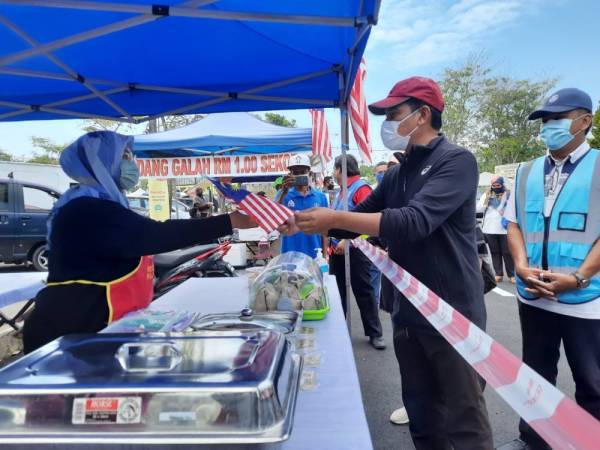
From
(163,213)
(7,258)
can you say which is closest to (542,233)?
(163,213)

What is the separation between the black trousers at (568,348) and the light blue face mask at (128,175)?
2.24 metres

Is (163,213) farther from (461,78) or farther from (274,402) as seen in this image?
(461,78)

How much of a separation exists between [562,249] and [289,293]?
4.54 feet

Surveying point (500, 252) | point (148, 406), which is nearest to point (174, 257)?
point (148, 406)

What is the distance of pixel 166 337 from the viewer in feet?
3.55

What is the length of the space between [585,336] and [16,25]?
343 cm

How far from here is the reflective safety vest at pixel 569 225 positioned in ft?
6.17

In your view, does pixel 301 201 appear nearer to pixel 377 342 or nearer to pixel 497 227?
pixel 377 342

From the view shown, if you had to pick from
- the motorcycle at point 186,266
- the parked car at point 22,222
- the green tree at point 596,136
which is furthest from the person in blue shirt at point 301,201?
the green tree at point 596,136

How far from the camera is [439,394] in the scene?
1.88 metres

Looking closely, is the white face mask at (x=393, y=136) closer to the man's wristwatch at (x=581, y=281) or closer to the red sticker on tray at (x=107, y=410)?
the man's wristwatch at (x=581, y=281)

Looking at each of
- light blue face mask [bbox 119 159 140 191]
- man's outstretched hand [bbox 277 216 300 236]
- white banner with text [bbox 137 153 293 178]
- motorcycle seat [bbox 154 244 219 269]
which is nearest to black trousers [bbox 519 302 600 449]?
man's outstretched hand [bbox 277 216 300 236]

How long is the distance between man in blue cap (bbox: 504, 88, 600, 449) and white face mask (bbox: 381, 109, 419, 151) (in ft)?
2.55

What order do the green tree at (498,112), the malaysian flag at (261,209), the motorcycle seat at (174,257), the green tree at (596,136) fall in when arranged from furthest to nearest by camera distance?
the green tree at (498,112) → the green tree at (596,136) → the motorcycle seat at (174,257) → the malaysian flag at (261,209)
